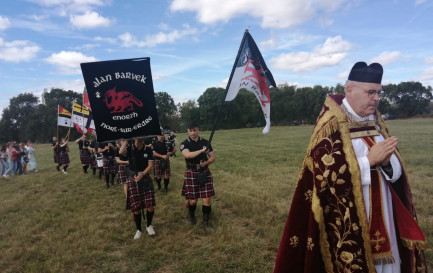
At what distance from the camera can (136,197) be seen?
5.80m

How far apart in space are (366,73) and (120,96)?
12.5ft

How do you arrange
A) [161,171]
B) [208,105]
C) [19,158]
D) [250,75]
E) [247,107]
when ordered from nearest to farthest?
[250,75], [161,171], [19,158], [247,107], [208,105]

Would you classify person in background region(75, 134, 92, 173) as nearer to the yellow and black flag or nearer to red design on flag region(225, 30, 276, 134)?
the yellow and black flag

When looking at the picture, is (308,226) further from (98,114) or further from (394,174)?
(98,114)

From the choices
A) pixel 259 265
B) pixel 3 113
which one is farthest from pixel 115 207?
pixel 3 113

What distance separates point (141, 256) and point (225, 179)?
6.48m

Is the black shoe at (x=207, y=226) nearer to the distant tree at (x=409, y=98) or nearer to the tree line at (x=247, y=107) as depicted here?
the tree line at (x=247, y=107)

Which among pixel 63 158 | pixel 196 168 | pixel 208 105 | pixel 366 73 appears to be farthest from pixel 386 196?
pixel 208 105

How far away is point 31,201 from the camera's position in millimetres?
9633

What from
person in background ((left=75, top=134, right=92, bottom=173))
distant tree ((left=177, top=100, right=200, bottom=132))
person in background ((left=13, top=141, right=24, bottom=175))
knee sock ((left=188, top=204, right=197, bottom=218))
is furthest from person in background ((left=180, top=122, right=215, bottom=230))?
distant tree ((left=177, top=100, right=200, bottom=132))

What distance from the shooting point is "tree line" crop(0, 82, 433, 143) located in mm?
70562

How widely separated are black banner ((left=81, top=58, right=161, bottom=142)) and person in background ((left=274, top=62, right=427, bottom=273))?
326 cm

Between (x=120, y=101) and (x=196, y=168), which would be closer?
(x=120, y=101)

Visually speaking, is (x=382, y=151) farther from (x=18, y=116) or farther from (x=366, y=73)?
(x=18, y=116)
